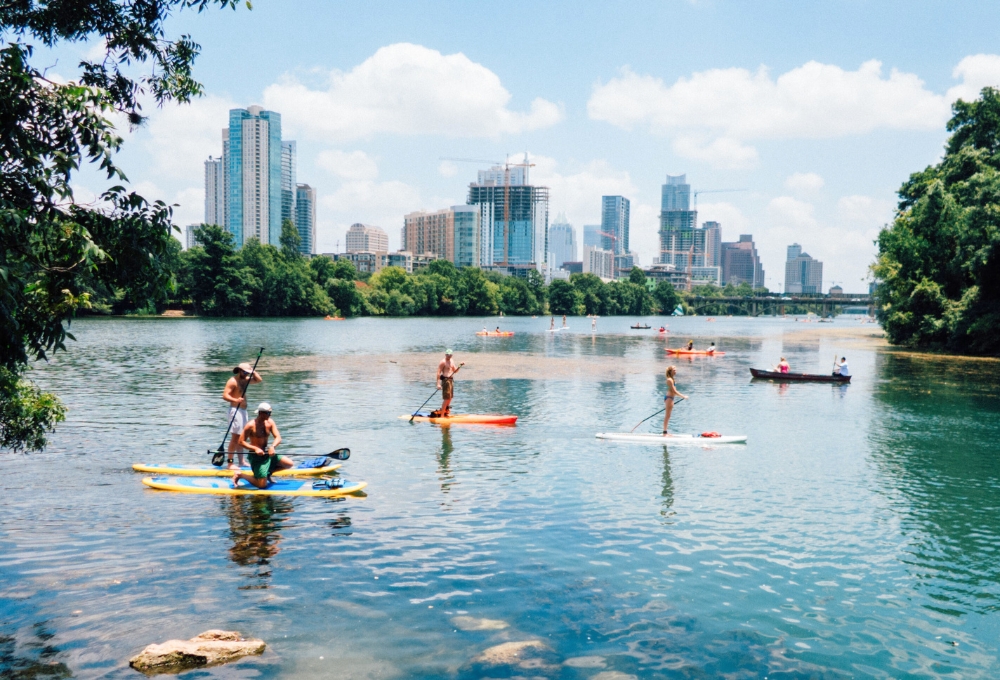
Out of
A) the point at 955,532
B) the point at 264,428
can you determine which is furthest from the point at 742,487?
the point at 264,428

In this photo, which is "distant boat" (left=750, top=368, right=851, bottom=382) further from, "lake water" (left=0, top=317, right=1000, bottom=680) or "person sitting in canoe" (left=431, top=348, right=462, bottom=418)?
"person sitting in canoe" (left=431, top=348, right=462, bottom=418)

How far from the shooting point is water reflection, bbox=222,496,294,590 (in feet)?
42.5

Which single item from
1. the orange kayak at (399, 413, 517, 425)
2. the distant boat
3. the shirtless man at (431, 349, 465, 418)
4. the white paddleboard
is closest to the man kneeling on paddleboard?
the orange kayak at (399, 413, 517, 425)

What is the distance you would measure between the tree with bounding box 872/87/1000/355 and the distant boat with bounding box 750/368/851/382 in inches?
926

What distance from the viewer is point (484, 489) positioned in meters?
18.7

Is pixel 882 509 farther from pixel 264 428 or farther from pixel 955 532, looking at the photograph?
pixel 264 428

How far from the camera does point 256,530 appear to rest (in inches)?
592

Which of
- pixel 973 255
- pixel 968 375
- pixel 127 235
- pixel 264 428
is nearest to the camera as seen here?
pixel 127 235

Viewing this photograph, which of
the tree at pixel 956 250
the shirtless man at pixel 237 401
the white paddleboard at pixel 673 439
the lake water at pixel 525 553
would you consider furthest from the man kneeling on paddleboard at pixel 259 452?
the tree at pixel 956 250

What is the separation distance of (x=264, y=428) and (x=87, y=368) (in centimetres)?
3422

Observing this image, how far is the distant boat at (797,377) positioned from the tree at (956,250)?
77.2ft

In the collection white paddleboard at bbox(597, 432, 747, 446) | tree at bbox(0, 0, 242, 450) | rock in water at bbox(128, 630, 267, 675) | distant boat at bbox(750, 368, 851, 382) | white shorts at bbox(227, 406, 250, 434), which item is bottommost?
rock in water at bbox(128, 630, 267, 675)

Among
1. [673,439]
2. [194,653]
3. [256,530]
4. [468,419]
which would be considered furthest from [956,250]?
[194,653]

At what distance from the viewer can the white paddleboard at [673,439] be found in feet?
82.7
